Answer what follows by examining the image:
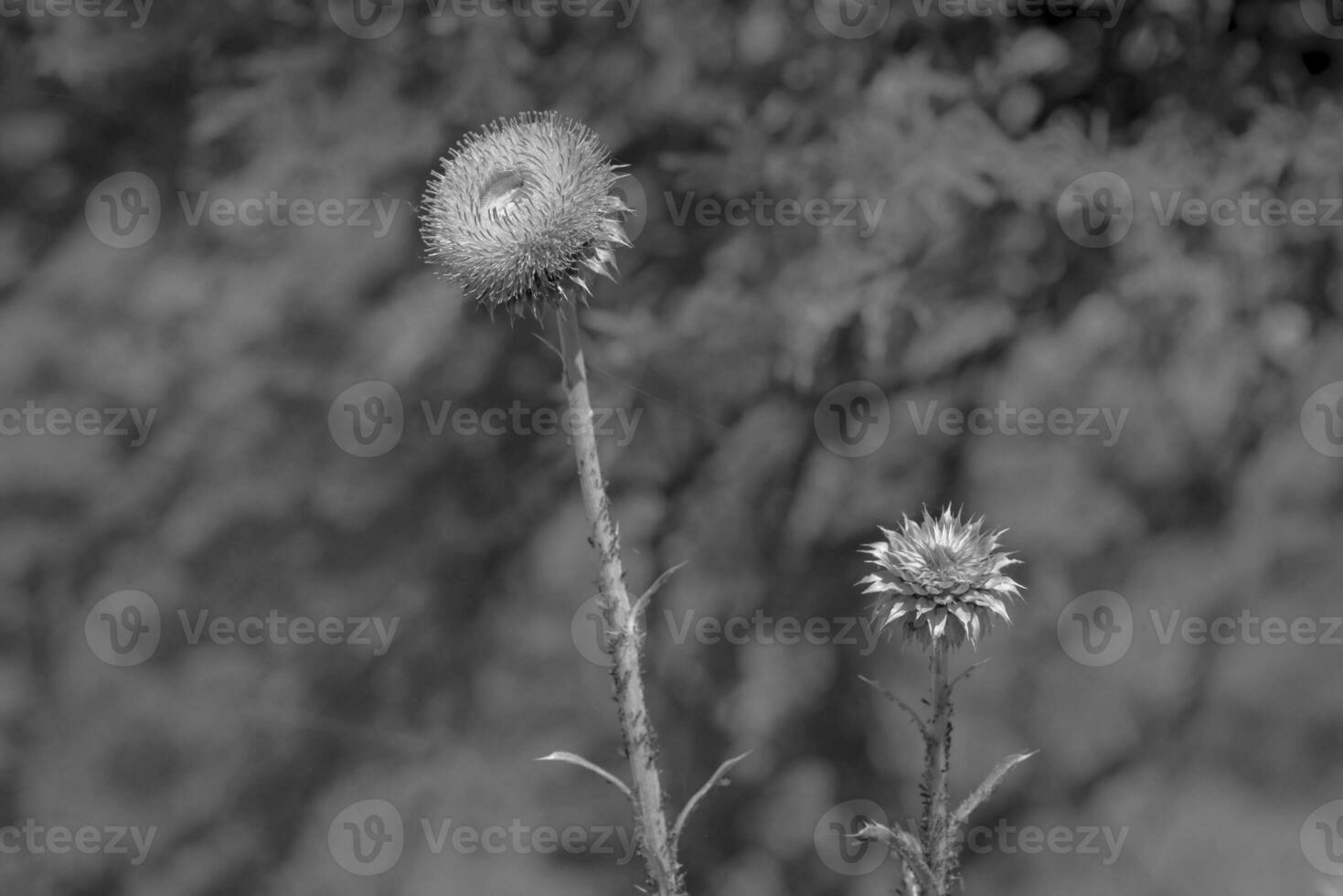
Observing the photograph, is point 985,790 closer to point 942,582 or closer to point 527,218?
point 942,582

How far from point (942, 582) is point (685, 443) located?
107cm

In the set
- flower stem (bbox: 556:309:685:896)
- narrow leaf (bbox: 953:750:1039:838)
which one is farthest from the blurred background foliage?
narrow leaf (bbox: 953:750:1039:838)

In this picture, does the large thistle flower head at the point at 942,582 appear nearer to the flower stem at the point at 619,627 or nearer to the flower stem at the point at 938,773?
the flower stem at the point at 938,773

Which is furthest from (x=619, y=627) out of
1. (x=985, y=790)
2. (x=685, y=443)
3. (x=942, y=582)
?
(x=685, y=443)

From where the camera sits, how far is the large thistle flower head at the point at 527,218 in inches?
90.7

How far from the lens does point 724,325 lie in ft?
10.4

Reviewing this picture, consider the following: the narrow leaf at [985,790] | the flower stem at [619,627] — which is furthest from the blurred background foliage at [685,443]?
the narrow leaf at [985,790]

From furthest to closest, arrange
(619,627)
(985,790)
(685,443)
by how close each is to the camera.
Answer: (685,443), (619,627), (985,790)

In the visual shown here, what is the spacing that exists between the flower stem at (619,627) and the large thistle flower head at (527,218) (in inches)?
4.1

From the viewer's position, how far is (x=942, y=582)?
229 cm

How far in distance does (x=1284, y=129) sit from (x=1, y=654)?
3.76 meters

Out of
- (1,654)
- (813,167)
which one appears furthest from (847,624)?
(1,654)

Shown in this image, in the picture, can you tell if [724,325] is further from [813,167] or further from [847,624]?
[847,624]

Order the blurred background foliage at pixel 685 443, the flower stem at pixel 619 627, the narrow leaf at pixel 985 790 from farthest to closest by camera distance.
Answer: the blurred background foliage at pixel 685 443
the flower stem at pixel 619 627
the narrow leaf at pixel 985 790
